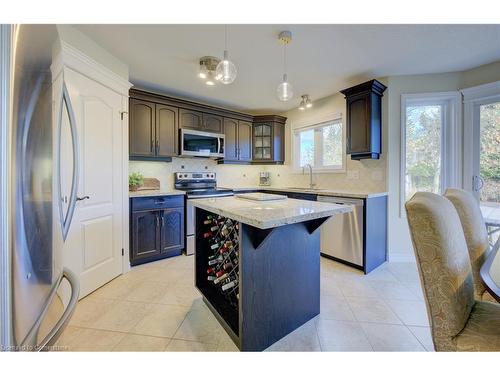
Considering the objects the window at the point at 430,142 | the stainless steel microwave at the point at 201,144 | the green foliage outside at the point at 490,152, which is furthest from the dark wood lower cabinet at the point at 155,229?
the green foliage outside at the point at 490,152

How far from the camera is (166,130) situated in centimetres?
316

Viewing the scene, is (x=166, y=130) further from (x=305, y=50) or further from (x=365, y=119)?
(x=365, y=119)

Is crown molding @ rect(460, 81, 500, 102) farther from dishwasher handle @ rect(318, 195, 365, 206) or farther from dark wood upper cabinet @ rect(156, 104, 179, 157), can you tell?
dark wood upper cabinet @ rect(156, 104, 179, 157)

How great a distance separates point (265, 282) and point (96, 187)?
1.89m

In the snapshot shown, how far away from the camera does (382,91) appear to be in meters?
2.79

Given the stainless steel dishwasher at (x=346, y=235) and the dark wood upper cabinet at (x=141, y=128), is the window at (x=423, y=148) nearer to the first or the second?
the stainless steel dishwasher at (x=346, y=235)

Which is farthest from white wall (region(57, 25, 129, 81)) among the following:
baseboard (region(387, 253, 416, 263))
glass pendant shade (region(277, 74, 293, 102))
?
baseboard (region(387, 253, 416, 263))

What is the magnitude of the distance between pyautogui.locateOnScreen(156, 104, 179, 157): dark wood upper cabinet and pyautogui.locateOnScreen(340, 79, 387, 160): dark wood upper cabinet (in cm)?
245

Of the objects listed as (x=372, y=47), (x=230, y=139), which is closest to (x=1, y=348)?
(x=372, y=47)

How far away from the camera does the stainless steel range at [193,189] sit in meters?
3.08

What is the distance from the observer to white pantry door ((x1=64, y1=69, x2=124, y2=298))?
197cm

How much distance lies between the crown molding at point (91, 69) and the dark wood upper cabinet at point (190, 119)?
88 cm
